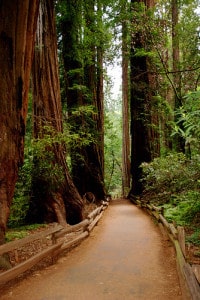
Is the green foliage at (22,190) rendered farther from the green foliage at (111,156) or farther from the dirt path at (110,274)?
the green foliage at (111,156)

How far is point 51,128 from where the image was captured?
9.25 metres

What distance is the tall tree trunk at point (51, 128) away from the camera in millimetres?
9508

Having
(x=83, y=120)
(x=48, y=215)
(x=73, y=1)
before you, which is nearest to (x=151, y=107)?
(x=83, y=120)

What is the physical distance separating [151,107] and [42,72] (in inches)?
366

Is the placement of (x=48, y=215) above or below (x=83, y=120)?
below

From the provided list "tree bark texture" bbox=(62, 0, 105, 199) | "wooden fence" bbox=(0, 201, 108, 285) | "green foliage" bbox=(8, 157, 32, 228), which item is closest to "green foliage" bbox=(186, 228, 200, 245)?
"wooden fence" bbox=(0, 201, 108, 285)

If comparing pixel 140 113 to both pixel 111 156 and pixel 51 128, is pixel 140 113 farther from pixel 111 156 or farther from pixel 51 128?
pixel 111 156

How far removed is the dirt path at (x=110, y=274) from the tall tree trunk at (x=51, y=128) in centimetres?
201

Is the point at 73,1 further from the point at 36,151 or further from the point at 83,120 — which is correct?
the point at 36,151

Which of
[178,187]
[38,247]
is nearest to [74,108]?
[178,187]

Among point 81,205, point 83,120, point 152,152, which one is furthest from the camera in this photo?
point 152,152

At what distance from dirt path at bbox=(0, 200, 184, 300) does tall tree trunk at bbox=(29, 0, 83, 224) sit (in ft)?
6.60

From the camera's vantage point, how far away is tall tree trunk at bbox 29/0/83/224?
31.2ft

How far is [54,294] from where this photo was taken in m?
4.36
